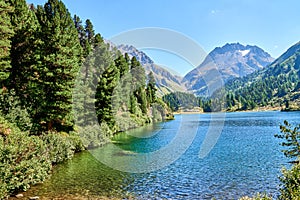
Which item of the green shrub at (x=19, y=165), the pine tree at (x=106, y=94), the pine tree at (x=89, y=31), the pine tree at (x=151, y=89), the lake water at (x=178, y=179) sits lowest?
the lake water at (x=178, y=179)

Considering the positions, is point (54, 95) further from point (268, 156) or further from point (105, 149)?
point (268, 156)

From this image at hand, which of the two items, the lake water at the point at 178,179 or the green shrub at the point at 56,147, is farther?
the green shrub at the point at 56,147

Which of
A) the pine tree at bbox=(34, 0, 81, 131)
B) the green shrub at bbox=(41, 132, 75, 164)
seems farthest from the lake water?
the pine tree at bbox=(34, 0, 81, 131)

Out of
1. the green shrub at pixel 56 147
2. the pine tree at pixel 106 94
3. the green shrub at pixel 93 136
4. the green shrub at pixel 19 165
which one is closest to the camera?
the green shrub at pixel 19 165

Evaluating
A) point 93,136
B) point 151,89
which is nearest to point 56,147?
point 93,136

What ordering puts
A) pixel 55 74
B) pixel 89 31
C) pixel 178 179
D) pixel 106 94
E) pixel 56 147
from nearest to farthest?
1. pixel 178 179
2. pixel 56 147
3. pixel 55 74
4. pixel 106 94
5. pixel 89 31

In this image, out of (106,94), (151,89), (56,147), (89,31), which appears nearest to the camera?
(56,147)

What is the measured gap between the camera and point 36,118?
43844 mm

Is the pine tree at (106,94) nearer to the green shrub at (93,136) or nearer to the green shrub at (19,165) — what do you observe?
the green shrub at (93,136)

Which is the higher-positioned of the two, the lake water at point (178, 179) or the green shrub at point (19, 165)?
the green shrub at point (19, 165)

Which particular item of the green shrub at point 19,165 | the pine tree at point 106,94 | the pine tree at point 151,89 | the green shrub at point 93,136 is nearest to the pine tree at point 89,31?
the pine tree at point 106,94

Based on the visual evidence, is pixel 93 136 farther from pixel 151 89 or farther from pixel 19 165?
pixel 151 89

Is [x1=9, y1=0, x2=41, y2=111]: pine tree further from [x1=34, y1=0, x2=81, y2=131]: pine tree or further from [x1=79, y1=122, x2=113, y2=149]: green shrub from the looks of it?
[x1=79, y1=122, x2=113, y2=149]: green shrub

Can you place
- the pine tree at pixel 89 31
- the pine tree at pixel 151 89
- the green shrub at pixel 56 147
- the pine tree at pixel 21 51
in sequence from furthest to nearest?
1. the pine tree at pixel 151 89
2. the pine tree at pixel 89 31
3. the pine tree at pixel 21 51
4. the green shrub at pixel 56 147
